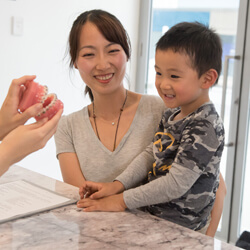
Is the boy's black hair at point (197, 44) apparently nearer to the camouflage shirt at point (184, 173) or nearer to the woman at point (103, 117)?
the camouflage shirt at point (184, 173)

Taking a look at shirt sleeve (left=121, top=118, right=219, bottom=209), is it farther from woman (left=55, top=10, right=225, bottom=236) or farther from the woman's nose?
the woman's nose

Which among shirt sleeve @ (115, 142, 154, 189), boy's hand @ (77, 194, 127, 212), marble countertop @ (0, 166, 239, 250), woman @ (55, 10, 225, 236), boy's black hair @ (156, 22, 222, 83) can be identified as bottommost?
marble countertop @ (0, 166, 239, 250)

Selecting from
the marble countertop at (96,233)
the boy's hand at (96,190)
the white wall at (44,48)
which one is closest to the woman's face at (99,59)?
the boy's hand at (96,190)

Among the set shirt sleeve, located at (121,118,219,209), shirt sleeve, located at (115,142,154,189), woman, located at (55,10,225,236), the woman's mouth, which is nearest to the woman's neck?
woman, located at (55,10,225,236)

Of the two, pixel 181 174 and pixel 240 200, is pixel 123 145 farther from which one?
pixel 240 200

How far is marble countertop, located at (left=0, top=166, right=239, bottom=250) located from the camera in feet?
3.07

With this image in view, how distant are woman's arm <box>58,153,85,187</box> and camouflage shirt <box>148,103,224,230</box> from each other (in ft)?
0.97

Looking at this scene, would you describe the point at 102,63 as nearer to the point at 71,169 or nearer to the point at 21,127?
the point at 71,169

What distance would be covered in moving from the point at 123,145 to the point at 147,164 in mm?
138

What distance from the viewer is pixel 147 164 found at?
1398 mm

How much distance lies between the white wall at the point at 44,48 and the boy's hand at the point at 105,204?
5.30 feet

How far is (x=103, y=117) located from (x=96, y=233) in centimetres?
67

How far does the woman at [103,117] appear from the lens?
4.76 feet

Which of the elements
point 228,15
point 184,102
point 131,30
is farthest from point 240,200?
point 184,102
